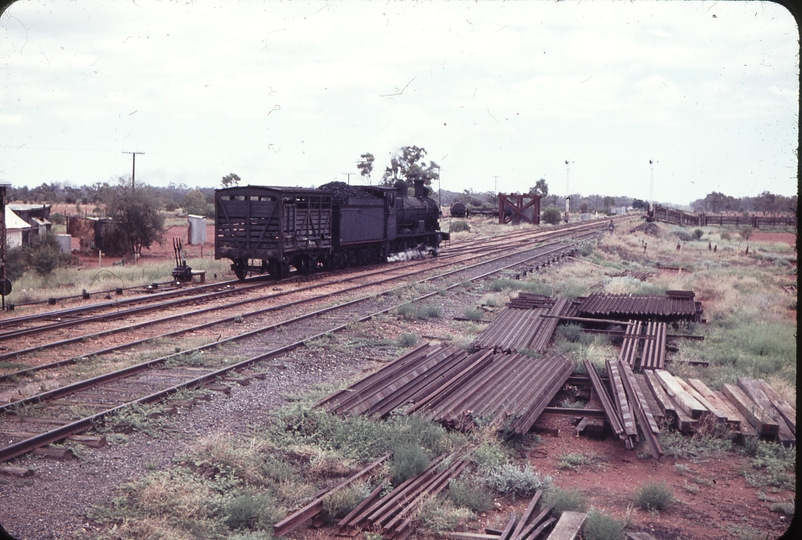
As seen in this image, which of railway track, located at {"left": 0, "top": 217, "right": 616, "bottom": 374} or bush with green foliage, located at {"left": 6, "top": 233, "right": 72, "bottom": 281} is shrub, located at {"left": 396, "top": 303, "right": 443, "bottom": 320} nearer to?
railway track, located at {"left": 0, "top": 217, "right": 616, "bottom": 374}

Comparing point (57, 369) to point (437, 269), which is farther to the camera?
point (437, 269)

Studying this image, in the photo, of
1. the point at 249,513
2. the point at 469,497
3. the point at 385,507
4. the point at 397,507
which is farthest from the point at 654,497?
the point at 249,513

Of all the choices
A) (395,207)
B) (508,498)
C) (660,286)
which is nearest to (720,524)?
(508,498)

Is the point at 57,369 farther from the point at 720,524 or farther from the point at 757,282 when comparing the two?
the point at 757,282

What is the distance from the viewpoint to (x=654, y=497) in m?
6.24

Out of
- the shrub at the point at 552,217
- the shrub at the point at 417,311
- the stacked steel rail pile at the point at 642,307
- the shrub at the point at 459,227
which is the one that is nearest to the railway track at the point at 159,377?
the shrub at the point at 417,311

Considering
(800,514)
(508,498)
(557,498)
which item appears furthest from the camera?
(508,498)

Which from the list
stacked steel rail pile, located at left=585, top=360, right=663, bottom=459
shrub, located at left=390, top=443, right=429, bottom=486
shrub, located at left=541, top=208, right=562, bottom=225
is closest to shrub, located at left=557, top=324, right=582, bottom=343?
stacked steel rail pile, located at left=585, top=360, right=663, bottom=459

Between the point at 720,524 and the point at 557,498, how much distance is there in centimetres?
152

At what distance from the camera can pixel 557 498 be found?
5992 mm

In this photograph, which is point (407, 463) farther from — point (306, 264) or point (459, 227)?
point (459, 227)

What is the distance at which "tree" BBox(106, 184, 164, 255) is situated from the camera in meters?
36.0

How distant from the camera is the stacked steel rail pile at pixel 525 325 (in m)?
12.1

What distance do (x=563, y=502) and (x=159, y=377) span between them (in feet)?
20.9
